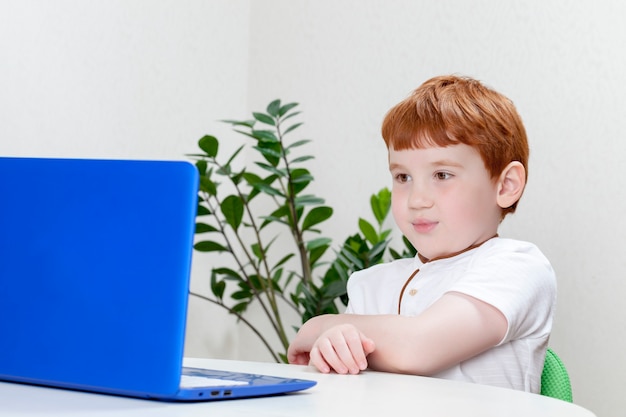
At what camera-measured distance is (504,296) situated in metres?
1.15

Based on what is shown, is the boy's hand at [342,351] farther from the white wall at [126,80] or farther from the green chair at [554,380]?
the white wall at [126,80]

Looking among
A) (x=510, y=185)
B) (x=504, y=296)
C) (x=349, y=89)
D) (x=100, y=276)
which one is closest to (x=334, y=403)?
(x=100, y=276)

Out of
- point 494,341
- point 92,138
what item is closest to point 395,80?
point 92,138

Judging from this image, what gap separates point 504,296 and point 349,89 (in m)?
1.49

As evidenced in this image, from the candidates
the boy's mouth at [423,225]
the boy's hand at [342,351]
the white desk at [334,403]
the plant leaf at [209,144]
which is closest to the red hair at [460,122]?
the boy's mouth at [423,225]

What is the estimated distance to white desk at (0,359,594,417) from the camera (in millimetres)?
645

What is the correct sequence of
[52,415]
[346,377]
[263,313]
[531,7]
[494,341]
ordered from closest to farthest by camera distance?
[52,415] → [346,377] → [494,341] → [531,7] → [263,313]

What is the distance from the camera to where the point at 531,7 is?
2080 mm

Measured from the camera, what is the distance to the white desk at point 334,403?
2.11ft

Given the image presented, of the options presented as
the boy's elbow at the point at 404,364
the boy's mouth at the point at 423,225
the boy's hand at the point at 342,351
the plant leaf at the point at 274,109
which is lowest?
the boy's elbow at the point at 404,364

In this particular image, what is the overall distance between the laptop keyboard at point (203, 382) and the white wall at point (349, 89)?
4.41 feet

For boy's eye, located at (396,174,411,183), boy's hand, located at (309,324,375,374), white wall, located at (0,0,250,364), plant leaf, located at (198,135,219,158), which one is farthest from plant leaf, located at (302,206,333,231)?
boy's hand, located at (309,324,375,374)

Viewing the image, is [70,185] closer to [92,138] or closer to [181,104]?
[92,138]

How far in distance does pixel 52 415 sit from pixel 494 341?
2.23 feet
